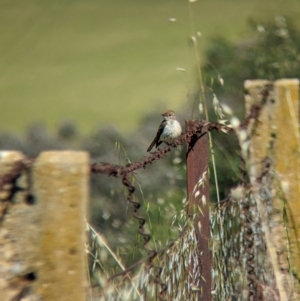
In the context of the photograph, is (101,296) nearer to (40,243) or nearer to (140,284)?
(140,284)

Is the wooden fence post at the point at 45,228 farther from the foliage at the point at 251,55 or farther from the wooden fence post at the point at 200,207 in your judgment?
the foliage at the point at 251,55

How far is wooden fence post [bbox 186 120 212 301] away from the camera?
2.87m

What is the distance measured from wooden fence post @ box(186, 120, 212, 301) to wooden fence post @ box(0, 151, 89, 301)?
98 cm

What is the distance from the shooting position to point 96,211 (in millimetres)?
16422

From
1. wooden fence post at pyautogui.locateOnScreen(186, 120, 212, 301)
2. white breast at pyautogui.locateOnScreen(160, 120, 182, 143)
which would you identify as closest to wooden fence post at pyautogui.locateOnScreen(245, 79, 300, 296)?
wooden fence post at pyautogui.locateOnScreen(186, 120, 212, 301)

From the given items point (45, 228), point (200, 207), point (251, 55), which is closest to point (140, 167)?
Answer: point (200, 207)

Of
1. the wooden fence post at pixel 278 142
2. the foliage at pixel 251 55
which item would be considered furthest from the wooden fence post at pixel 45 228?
the foliage at pixel 251 55

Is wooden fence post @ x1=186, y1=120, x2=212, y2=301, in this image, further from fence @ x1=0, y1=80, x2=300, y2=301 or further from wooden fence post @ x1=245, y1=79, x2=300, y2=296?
wooden fence post @ x1=245, y1=79, x2=300, y2=296

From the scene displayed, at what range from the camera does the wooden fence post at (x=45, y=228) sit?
1.81m

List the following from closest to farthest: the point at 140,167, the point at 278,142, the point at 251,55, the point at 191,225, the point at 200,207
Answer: the point at 140,167 < the point at 191,225 < the point at 200,207 < the point at 278,142 < the point at 251,55

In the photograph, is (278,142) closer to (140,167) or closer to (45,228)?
(140,167)

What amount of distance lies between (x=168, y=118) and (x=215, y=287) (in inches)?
77.8

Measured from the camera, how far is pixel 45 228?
5.95ft

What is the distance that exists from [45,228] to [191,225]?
3.36ft
